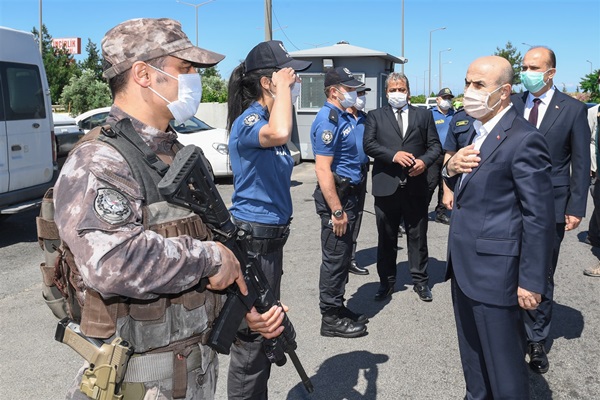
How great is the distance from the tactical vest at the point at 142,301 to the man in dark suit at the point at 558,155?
2.79 metres

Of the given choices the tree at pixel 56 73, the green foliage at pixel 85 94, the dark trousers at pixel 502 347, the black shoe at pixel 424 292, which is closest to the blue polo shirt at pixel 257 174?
the dark trousers at pixel 502 347

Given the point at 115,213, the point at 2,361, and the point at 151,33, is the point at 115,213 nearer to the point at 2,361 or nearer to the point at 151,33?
the point at 151,33

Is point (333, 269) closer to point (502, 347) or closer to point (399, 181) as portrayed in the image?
point (399, 181)

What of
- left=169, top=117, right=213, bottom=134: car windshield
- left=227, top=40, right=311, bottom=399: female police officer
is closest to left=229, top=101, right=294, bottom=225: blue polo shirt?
left=227, top=40, right=311, bottom=399: female police officer

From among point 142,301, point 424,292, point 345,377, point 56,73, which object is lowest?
point 345,377

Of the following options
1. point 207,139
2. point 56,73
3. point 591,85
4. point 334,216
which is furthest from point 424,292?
point 56,73

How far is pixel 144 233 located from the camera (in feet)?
5.25

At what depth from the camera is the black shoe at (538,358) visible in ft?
12.1

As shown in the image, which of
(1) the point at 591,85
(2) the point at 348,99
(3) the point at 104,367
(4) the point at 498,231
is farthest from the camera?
(1) the point at 591,85

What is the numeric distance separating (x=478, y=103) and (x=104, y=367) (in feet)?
6.98

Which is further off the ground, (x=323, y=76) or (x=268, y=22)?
(x=268, y=22)

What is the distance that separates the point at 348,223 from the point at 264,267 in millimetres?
1748

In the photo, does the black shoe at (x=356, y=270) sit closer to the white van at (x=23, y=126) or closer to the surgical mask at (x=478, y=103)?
the surgical mask at (x=478, y=103)

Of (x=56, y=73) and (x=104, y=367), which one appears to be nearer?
(x=104, y=367)
